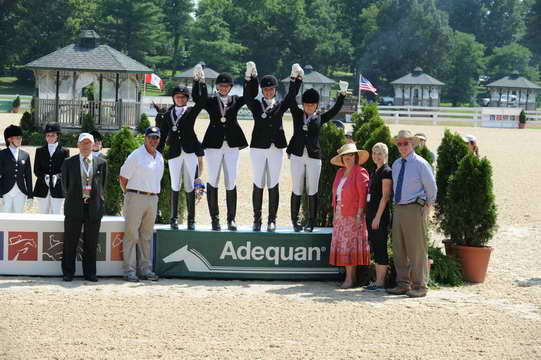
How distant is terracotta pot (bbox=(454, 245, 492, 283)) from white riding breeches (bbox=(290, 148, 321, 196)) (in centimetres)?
195

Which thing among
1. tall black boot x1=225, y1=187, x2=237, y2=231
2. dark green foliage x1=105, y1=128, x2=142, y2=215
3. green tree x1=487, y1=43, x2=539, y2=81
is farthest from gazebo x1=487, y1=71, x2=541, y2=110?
tall black boot x1=225, y1=187, x2=237, y2=231

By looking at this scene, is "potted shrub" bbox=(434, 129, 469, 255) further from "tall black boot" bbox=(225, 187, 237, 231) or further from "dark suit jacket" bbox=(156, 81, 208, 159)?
"dark suit jacket" bbox=(156, 81, 208, 159)

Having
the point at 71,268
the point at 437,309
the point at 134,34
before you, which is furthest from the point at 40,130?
the point at 134,34

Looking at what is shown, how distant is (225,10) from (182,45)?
9249mm

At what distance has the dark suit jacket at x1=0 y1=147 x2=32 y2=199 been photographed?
10914mm

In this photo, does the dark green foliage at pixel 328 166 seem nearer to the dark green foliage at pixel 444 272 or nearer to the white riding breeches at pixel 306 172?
the white riding breeches at pixel 306 172

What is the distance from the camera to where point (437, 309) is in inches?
345

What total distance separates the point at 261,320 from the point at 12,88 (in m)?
68.3

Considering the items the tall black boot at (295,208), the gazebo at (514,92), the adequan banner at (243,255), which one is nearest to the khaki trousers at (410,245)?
the adequan banner at (243,255)

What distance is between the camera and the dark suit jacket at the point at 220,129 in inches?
396

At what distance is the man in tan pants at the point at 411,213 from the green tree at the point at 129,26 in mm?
68366

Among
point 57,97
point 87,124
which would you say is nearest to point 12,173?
point 87,124

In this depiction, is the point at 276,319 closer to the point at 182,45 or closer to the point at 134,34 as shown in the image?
the point at 134,34

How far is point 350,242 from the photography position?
9.66 meters
